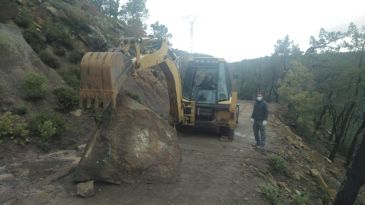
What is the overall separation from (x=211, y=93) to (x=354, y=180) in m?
5.96

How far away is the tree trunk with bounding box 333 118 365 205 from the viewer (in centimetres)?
843

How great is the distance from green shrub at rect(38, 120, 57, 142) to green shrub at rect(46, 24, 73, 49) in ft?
30.0

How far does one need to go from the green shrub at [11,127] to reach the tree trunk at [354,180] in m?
9.19

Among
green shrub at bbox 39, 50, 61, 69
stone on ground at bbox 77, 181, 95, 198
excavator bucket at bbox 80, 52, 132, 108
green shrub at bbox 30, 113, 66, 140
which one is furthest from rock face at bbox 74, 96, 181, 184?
green shrub at bbox 39, 50, 61, 69

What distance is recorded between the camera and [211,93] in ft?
42.9

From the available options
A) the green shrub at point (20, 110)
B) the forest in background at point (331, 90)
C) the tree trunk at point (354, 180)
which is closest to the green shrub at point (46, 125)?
the green shrub at point (20, 110)

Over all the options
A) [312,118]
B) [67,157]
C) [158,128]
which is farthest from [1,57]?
[312,118]

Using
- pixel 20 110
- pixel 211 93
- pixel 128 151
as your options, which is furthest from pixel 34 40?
pixel 128 151

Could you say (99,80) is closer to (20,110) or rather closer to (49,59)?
(20,110)

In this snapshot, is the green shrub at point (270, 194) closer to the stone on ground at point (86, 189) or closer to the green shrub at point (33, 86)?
the stone on ground at point (86, 189)

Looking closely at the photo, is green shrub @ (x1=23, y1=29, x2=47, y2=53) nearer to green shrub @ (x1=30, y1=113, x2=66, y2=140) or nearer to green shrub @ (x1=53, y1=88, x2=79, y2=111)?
green shrub @ (x1=53, y1=88, x2=79, y2=111)

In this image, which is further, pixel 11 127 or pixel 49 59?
pixel 49 59

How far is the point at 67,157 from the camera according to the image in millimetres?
9750

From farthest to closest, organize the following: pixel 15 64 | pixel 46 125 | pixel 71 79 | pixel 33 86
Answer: pixel 71 79, pixel 15 64, pixel 33 86, pixel 46 125
